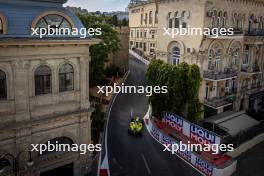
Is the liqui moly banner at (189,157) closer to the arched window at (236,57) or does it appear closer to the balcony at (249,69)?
the arched window at (236,57)

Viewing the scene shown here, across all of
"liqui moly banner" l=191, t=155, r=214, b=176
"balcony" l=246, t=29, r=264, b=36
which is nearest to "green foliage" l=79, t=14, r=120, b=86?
"balcony" l=246, t=29, r=264, b=36

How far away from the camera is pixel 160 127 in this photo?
32000 mm

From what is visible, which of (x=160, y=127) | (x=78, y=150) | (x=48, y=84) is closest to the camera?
(x=48, y=84)

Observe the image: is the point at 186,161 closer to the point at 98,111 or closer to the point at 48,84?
the point at 98,111

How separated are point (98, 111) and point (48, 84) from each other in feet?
39.1

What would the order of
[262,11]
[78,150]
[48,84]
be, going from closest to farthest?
1. [48,84]
2. [78,150]
3. [262,11]

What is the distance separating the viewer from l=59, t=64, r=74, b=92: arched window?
1919cm

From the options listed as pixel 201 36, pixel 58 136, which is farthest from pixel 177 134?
pixel 58 136

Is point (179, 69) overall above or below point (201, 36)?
below

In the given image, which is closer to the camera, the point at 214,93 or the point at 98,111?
the point at 98,111

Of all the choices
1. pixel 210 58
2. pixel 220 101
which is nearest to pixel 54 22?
pixel 210 58

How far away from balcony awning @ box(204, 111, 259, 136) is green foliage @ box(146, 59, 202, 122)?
2.88m

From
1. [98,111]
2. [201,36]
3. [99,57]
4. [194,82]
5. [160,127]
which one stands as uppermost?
[201,36]

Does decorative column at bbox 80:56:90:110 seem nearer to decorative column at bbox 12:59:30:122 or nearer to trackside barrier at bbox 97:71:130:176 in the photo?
decorative column at bbox 12:59:30:122
